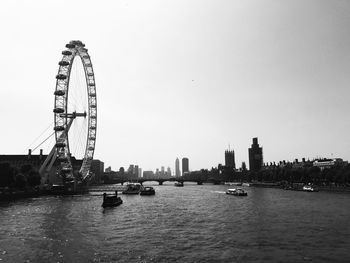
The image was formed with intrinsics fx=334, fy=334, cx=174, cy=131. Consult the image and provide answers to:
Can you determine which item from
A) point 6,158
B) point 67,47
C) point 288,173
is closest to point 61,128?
point 67,47

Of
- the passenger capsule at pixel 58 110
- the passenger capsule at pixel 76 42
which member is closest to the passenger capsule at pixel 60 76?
the passenger capsule at pixel 58 110

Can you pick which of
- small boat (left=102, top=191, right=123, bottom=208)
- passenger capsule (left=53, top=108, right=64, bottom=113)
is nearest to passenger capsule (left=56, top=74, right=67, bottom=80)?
passenger capsule (left=53, top=108, right=64, bottom=113)

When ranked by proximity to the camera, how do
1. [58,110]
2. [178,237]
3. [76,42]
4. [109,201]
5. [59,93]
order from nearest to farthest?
[178,237], [109,201], [58,110], [59,93], [76,42]

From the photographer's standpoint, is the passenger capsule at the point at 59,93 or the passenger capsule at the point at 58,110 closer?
the passenger capsule at the point at 58,110

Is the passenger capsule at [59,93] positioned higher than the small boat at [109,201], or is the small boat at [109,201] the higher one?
the passenger capsule at [59,93]

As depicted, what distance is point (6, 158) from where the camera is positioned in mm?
184750

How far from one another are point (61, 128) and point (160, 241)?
7967 centimetres

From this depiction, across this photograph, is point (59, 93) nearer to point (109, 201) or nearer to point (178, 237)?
point (109, 201)

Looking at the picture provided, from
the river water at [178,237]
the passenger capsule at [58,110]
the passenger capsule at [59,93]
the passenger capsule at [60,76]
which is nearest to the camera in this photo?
the river water at [178,237]

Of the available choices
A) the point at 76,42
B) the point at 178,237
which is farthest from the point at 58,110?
the point at 178,237

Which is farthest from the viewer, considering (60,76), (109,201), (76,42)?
(76,42)

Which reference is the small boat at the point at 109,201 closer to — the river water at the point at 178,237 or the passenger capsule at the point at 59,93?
the river water at the point at 178,237

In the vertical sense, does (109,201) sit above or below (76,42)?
below

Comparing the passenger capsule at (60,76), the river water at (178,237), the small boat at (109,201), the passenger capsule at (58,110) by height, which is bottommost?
the river water at (178,237)
